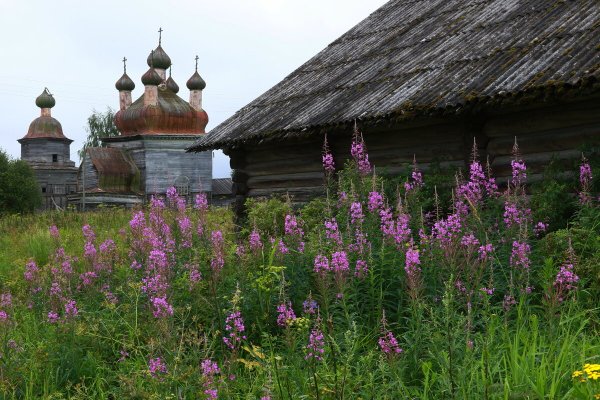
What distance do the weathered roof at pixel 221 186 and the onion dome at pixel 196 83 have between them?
5603 mm

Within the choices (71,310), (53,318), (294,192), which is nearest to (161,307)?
(71,310)

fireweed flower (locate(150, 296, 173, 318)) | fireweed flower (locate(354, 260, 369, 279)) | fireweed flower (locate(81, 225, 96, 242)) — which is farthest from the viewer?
fireweed flower (locate(81, 225, 96, 242))

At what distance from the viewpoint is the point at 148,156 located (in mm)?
35312

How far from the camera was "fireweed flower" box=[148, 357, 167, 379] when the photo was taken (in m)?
3.57

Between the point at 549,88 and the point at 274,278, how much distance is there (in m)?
3.43

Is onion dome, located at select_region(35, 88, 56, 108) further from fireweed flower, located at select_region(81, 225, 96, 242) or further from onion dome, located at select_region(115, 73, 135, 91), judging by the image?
fireweed flower, located at select_region(81, 225, 96, 242)

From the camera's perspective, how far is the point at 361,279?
4.81 m

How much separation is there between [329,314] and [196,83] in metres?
35.5

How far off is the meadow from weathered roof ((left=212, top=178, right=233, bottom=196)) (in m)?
34.0

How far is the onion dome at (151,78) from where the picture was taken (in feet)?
116

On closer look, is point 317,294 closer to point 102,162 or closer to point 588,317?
point 588,317

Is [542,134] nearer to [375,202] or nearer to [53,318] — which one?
[375,202]

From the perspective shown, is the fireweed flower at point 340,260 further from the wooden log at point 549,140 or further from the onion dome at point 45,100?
the onion dome at point 45,100

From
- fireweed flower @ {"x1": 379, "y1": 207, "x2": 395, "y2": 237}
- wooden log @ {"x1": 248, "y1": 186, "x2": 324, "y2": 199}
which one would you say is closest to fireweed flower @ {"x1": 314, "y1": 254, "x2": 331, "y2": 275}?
fireweed flower @ {"x1": 379, "y1": 207, "x2": 395, "y2": 237}
